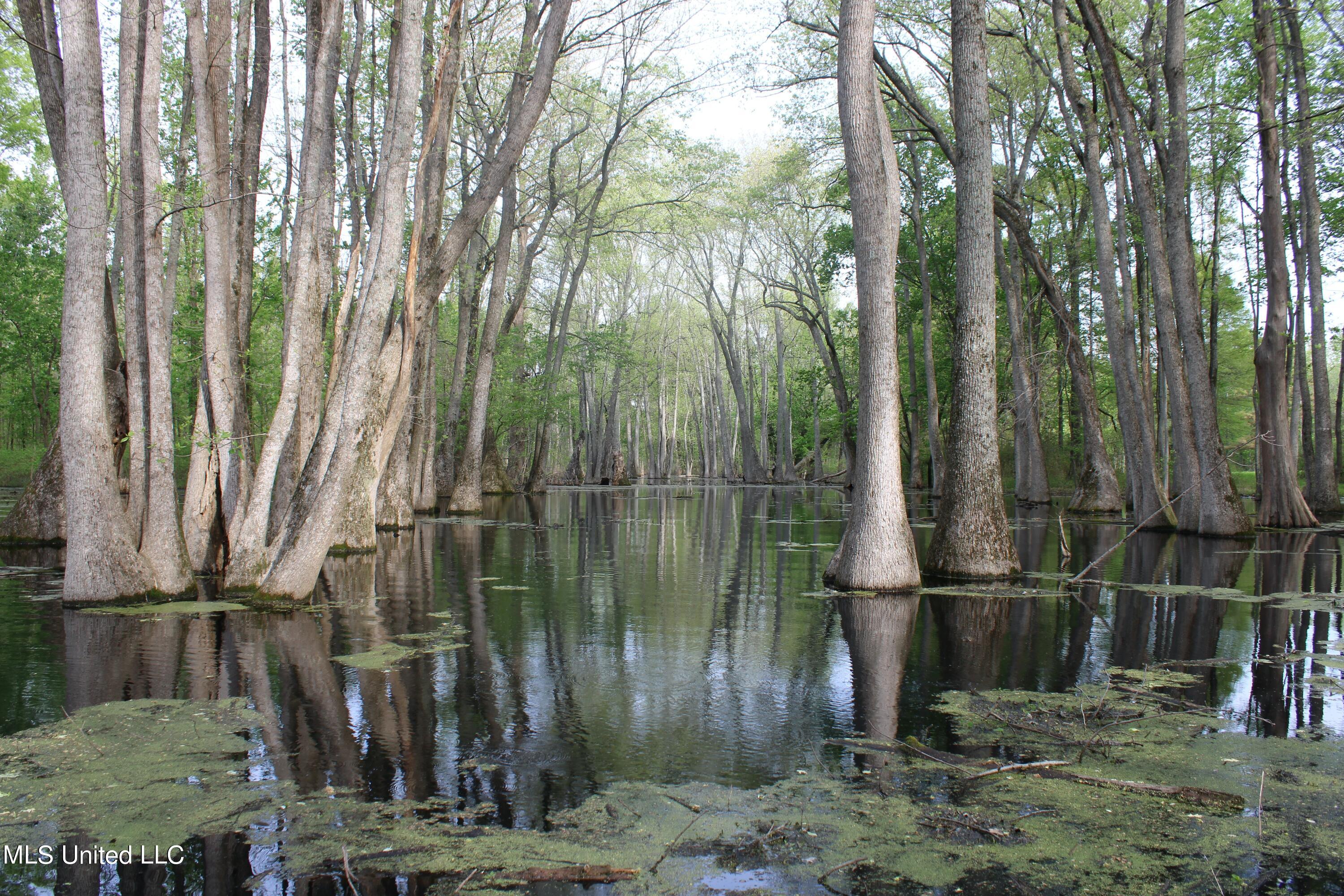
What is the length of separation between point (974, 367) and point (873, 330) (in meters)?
1.53

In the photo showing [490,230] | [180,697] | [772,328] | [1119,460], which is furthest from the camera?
[772,328]

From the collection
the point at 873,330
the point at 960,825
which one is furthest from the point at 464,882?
the point at 873,330

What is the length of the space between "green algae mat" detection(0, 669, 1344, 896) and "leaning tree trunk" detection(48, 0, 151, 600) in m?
3.80

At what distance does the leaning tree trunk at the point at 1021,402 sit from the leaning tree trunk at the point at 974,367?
1113 cm

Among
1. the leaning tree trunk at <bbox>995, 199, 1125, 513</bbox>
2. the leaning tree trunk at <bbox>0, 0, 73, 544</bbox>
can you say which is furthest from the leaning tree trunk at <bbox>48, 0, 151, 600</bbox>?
the leaning tree trunk at <bbox>995, 199, 1125, 513</bbox>

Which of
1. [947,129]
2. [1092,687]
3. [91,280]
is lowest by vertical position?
[1092,687]

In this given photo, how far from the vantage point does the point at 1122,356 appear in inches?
653

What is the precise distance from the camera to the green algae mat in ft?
8.66

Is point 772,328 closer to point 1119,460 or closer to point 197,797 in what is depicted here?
point 1119,460

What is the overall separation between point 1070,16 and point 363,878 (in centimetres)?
1654

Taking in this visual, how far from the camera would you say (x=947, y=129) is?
25.9 meters

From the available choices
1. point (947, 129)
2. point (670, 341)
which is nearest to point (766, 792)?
point (947, 129)

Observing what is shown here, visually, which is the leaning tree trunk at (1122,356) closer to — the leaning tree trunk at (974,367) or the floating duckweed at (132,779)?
the leaning tree trunk at (974,367)

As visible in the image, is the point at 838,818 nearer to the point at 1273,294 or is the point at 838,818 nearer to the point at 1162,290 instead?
the point at 1162,290
